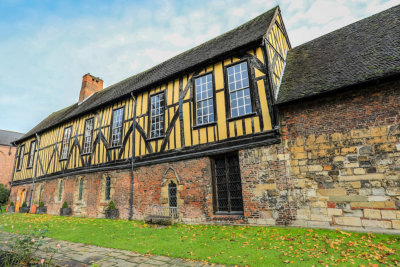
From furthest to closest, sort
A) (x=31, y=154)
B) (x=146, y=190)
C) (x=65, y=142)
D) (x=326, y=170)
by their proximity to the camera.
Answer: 1. (x=31, y=154)
2. (x=65, y=142)
3. (x=146, y=190)
4. (x=326, y=170)

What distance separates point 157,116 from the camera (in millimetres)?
10664

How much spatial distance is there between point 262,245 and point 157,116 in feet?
24.5

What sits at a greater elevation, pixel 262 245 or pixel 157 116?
pixel 157 116

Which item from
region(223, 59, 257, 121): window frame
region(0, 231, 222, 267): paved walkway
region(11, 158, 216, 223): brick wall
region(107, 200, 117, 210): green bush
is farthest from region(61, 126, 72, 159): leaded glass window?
region(223, 59, 257, 121): window frame

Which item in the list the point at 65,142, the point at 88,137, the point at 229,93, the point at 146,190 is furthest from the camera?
the point at 65,142

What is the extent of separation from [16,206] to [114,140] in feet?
46.4

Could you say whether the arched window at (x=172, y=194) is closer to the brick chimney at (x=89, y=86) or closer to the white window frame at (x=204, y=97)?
the white window frame at (x=204, y=97)

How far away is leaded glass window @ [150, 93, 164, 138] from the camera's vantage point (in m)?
10.4

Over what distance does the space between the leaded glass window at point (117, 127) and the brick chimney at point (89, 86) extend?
8984 millimetres

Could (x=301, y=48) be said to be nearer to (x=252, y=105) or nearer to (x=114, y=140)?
(x=252, y=105)

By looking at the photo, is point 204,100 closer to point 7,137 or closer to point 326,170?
point 326,170

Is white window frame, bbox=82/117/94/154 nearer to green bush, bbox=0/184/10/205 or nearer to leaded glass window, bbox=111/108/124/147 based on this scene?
leaded glass window, bbox=111/108/124/147

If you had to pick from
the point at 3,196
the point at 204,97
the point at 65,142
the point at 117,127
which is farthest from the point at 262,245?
the point at 3,196

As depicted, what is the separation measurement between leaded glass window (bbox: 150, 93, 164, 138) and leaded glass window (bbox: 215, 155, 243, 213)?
3.52 meters
